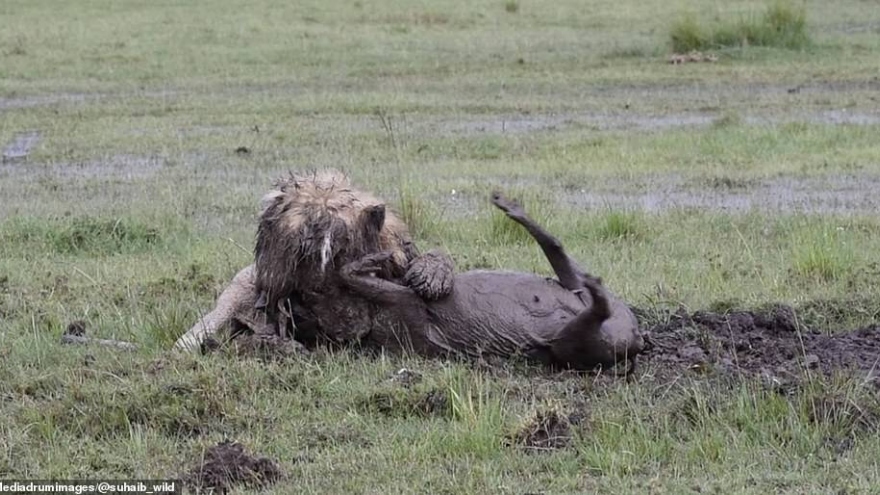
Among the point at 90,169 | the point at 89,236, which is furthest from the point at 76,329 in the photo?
the point at 90,169

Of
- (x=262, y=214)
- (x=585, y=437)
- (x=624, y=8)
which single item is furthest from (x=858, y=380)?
(x=624, y=8)

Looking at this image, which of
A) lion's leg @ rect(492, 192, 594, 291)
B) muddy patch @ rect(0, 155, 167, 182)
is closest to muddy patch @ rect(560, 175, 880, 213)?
muddy patch @ rect(0, 155, 167, 182)

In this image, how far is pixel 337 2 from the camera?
26688 millimetres

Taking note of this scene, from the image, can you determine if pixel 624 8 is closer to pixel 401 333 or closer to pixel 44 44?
pixel 44 44

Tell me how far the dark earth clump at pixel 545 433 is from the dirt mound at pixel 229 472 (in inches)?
32.3

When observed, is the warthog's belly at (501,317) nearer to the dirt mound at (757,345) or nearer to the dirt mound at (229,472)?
the dirt mound at (757,345)

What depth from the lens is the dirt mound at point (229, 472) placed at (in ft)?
15.1

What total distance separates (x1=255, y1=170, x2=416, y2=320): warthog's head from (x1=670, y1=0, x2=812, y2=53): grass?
15.1 m

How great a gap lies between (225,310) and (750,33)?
612 inches

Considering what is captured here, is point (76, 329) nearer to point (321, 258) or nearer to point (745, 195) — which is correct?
point (321, 258)

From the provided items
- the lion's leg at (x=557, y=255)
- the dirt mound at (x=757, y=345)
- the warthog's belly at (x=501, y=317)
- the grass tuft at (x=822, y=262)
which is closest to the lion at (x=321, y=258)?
the warthog's belly at (x=501, y=317)

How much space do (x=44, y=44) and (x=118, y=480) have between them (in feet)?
58.7

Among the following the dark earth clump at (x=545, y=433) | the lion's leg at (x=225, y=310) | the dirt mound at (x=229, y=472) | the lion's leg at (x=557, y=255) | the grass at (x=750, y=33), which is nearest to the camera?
the dirt mound at (x=229, y=472)

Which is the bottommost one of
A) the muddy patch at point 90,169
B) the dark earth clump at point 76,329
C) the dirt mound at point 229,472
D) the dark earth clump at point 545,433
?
the muddy patch at point 90,169
